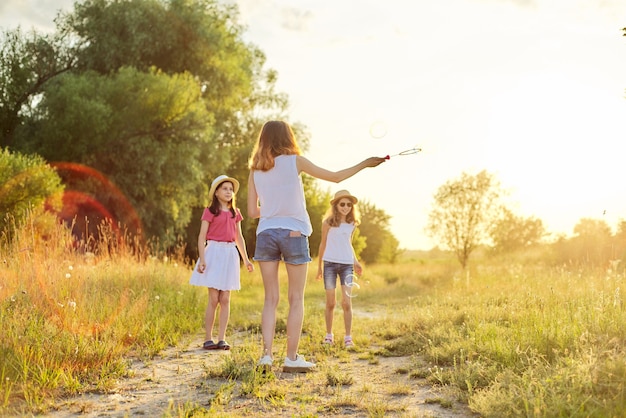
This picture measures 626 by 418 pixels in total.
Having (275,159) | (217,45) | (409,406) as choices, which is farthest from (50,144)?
(409,406)

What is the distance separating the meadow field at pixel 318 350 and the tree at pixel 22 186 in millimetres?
6095

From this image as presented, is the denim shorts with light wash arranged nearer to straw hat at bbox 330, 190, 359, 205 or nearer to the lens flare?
straw hat at bbox 330, 190, 359, 205

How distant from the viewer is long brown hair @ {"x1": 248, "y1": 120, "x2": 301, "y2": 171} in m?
5.79

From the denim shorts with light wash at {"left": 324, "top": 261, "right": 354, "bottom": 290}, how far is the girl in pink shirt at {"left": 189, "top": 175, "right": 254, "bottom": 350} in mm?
1125

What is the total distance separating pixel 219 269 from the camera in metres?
7.63

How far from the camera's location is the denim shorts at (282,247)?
226 inches

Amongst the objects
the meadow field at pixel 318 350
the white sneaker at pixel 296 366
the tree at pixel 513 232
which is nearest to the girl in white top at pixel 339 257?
the meadow field at pixel 318 350

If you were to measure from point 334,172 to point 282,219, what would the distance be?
0.70m

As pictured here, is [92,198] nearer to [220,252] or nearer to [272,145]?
[220,252]

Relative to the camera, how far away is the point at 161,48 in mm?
26359

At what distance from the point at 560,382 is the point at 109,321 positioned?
4948 millimetres

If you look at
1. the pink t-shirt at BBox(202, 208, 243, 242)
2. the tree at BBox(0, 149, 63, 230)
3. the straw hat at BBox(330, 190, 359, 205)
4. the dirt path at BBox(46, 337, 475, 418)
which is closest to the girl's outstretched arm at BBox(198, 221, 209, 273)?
the pink t-shirt at BBox(202, 208, 243, 242)

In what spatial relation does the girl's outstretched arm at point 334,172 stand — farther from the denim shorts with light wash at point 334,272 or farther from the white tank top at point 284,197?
the denim shorts with light wash at point 334,272

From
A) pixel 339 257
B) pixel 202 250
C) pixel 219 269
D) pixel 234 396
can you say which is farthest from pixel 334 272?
pixel 234 396
